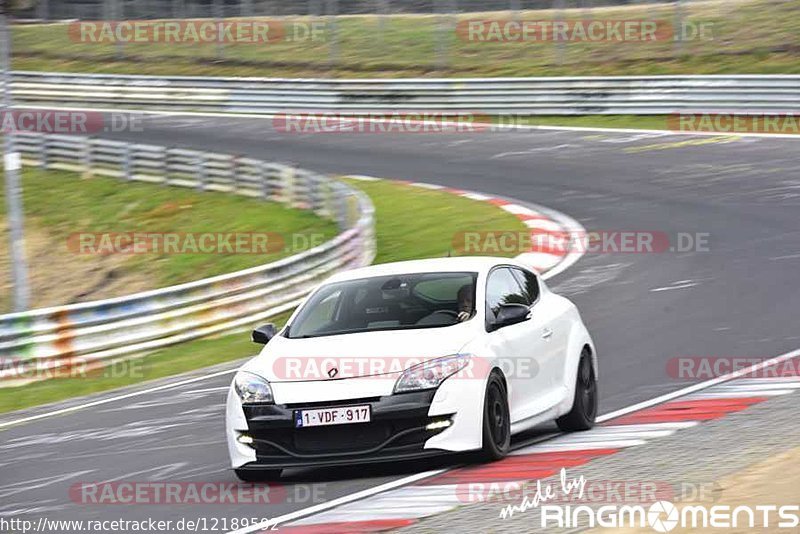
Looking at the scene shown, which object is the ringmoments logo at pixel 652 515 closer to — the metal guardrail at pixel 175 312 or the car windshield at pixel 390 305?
the car windshield at pixel 390 305

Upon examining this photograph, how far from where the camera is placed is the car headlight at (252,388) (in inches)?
343

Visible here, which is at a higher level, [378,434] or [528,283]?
[528,283]

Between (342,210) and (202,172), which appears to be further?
(202,172)

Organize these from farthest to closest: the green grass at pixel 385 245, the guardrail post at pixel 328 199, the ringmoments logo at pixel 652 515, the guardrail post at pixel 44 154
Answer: the guardrail post at pixel 44 154
the guardrail post at pixel 328 199
the green grass at pixel 385 245
the ringmoments logo at pixel 652 515

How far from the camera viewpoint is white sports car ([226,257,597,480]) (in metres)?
8.50

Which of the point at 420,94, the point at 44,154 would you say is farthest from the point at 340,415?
the point at 44,154

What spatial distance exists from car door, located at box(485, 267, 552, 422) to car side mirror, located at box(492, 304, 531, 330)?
53 millimetres

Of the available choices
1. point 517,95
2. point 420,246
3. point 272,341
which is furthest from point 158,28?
point 272,341

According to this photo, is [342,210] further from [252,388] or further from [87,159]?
[252,388]

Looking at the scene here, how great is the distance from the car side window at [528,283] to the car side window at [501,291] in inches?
2.2

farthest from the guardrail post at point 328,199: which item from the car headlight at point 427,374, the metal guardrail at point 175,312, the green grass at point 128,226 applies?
the car headlight at point 427,374

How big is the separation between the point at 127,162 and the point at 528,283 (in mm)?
21867

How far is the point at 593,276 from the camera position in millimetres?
17766

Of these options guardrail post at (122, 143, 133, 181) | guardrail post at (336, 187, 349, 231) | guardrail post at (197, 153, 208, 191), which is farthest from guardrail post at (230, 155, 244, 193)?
guardrail post at (336, 187, 349, 231)
